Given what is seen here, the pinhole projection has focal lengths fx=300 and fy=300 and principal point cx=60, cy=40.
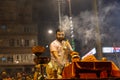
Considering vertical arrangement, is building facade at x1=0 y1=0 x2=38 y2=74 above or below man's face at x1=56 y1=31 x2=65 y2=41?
above

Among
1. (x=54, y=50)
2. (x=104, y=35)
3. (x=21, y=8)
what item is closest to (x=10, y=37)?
(x=21, y=8)

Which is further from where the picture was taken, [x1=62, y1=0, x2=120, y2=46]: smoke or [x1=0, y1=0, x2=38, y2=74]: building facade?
[x1=0, y1=0, x2=38, y2=74]: building facade

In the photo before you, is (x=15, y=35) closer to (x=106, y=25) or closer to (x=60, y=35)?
(x=106, y=25)

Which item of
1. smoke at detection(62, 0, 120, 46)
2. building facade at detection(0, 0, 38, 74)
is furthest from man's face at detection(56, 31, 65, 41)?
building facade at detection(0, 0, 38, 74)

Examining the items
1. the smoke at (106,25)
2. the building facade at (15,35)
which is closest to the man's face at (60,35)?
the smoke at (106,25)

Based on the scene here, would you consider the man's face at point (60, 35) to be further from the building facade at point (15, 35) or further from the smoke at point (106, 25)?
the building facade at point (15, 35)

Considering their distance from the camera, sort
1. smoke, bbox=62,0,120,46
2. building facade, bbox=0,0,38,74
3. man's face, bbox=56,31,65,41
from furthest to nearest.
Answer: building facade, bbox=0,0,38,74, smoke, bbox=62,0,120,46, man's face, bbox=56,31,65,41

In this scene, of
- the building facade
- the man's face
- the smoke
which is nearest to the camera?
the man's face

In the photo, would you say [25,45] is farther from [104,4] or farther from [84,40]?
[104,4]

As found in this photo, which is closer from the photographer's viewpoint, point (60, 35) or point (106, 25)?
point (60, 35)

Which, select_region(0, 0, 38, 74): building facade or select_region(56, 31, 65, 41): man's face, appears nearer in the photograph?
select_region(56, 31, 65, 41): man's face

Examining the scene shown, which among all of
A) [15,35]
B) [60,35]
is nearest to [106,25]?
[15,35]

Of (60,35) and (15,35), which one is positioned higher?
(15,35)

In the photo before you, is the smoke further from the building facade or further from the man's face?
the man's face
